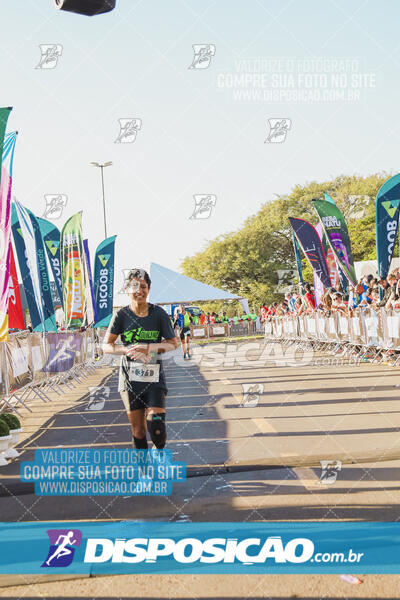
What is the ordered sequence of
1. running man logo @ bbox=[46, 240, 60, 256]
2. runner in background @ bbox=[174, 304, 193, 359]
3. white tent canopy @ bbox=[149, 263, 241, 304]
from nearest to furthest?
running man logo @ bbox=[46, 240, 60, 256] < runner in background @ bbox=[174, 304, 193, 359] < white tent canopy @ bbox=[149, 263, 241, 304]

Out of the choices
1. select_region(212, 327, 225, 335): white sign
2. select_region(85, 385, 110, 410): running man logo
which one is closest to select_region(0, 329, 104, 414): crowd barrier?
select_region(85, 385, 110, 410): running man logo

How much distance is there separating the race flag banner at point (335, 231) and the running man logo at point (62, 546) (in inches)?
639

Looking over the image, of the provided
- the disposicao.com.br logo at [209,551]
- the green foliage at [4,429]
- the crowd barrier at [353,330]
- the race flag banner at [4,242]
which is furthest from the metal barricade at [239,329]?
the disposicao.com.br logo at [209,551]

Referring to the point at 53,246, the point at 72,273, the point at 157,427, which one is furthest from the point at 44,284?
the point at 157,427

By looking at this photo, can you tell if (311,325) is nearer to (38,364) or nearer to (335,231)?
(335,231)

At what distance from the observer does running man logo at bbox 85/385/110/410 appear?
37.9ft

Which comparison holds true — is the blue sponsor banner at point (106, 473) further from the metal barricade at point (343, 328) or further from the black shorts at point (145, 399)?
the metal barricade at point (343, 328)

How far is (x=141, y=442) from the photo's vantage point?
5469 mm

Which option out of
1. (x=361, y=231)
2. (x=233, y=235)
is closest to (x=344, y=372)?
(x=361, y=231)

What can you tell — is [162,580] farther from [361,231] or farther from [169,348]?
[361,231]

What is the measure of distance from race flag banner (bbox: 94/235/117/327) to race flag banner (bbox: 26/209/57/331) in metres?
5.94

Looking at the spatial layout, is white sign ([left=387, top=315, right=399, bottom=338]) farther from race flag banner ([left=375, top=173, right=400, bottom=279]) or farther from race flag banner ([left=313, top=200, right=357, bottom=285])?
race flag banner ([left=313, top=200, right=357, bottom=285])

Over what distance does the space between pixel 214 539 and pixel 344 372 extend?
10.7 m

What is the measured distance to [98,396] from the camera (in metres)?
13.4
